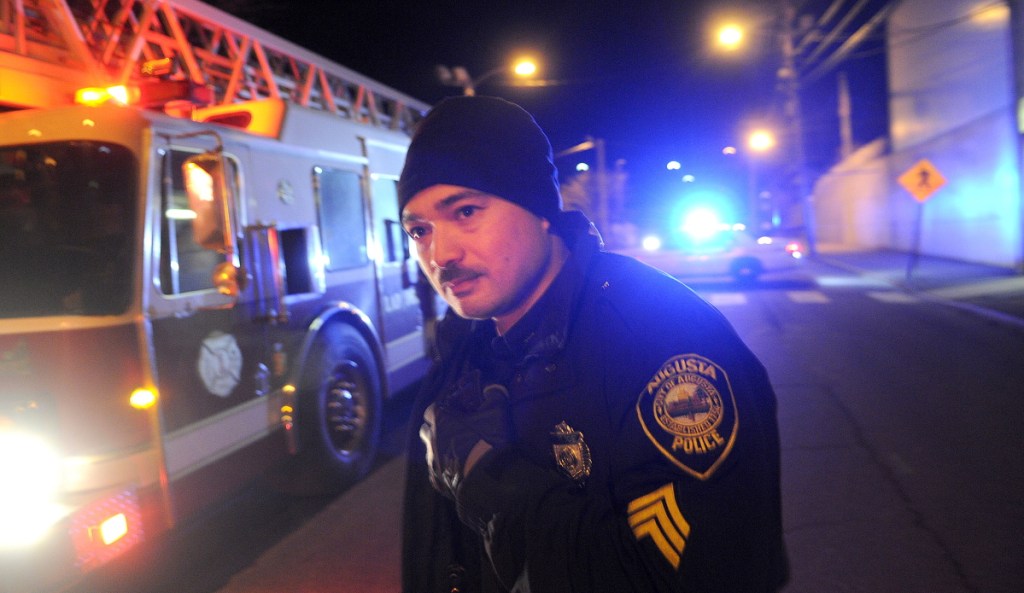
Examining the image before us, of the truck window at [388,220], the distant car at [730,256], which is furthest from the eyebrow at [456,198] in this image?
the distant car at [730,256]

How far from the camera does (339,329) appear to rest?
582 cm

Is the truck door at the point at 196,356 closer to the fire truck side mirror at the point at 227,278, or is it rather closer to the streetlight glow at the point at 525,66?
the fire truck side mirror at the point at 227,278

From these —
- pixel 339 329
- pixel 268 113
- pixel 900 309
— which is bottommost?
pixel 900 309

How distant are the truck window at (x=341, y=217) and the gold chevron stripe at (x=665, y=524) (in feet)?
16.4

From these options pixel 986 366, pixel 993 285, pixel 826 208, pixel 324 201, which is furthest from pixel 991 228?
pixel 826 208

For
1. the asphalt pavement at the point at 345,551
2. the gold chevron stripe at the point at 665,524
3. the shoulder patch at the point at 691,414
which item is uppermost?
the shoulder patch at the point at 691,414

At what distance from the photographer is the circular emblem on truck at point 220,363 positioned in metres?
4.29

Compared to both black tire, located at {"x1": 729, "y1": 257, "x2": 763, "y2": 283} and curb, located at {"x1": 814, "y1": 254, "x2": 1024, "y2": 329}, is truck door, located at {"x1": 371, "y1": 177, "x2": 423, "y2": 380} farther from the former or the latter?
black tire, located at {"x1": 729, "y1": 257, "x2": 763, "y2": 283}

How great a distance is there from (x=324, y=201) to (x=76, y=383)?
2.75 metres

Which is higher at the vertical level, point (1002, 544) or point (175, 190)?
point (175, 190)

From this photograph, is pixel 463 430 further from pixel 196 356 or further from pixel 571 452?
pixel 196 356

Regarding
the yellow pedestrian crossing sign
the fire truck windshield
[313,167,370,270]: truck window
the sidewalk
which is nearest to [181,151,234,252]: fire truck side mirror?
the fire truck windshield

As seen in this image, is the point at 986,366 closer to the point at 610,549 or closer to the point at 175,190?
the point at 175,190

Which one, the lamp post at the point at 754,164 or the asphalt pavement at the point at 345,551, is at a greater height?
the lamp post at the point at 754,164
